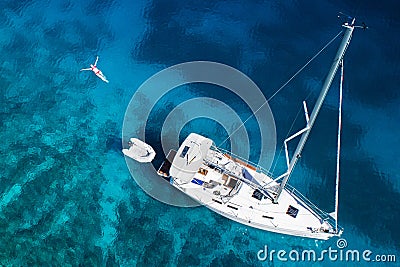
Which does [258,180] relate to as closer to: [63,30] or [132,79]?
[132,79]

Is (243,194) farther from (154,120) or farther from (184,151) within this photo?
(154,120)

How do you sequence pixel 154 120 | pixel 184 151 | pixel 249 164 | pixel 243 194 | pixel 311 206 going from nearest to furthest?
pixel 184 151 < pixel 243 194 < pixel 311 206 < pixel 249 164 < pixel 154 120

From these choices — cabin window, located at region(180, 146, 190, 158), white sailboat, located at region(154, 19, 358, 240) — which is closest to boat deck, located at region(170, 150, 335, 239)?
white sailboat, located at region(154, 19, 358, 240)

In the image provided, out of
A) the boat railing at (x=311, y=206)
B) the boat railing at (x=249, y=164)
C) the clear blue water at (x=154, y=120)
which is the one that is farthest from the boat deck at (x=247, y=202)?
the clear blue water at (x=154, y=120)

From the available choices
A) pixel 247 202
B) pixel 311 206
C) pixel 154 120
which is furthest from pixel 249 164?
pixel 154 120

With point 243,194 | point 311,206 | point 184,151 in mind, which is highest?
point 184,151

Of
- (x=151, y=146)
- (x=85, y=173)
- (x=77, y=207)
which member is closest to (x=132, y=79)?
(x=151, y=146)

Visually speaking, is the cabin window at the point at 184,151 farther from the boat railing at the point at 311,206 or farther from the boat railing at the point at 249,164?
the boat railing at the point at 311,206
